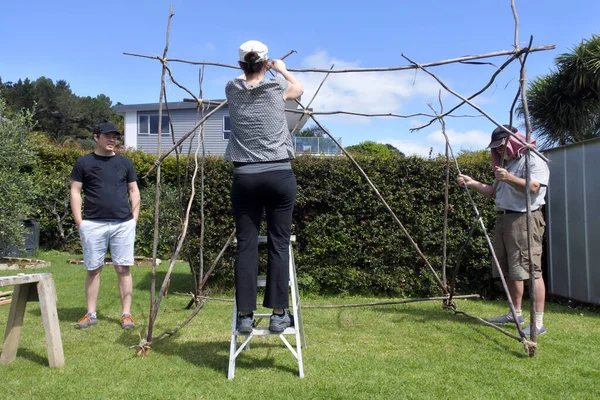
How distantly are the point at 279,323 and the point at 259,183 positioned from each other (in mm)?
877

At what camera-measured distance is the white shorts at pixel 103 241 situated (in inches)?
168

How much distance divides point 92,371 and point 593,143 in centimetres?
530

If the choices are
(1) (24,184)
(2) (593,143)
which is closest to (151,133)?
(1) (24,184)

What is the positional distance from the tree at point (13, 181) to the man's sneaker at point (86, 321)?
5.34 metres

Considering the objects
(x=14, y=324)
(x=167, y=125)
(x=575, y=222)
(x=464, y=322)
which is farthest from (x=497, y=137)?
(x=167, y=125)

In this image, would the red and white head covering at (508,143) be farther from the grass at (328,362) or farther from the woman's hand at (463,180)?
the grass at (328,362)

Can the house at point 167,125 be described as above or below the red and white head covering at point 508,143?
above

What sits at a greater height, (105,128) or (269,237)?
(105,128)

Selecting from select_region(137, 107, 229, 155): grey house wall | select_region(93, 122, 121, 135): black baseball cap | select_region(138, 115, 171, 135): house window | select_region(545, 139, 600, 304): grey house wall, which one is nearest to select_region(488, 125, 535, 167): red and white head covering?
select_region(545, 139, 600, 304): grey house wall

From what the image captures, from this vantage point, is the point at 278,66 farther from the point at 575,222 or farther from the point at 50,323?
the point at 575,222

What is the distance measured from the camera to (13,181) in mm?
8688

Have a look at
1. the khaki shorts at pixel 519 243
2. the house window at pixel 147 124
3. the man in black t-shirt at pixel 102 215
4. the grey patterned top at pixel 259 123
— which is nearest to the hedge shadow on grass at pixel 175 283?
the man in black t-shirt at pixel 102 215

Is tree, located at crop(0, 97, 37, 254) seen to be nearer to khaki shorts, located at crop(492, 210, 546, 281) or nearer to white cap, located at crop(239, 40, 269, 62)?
white cap, located at crop(239, 40, 269, 62)

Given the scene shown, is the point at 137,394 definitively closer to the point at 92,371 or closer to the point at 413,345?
the point at 92,371
